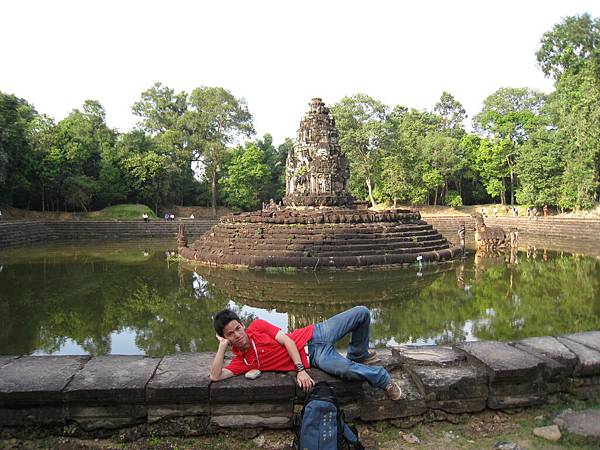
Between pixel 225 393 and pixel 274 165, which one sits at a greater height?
pixel 274 165

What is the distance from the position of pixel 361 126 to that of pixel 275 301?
29.7 m

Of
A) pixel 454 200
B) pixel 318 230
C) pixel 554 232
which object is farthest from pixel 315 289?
pixel 454 200

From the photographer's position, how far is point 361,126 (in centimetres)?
3656

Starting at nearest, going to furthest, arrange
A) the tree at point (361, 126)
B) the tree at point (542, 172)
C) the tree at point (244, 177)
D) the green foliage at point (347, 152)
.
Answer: the green foliage at point (347, 152) → the tree at point (542, 172) → the tree at point (361, 126) → the tree at point (244, 177)

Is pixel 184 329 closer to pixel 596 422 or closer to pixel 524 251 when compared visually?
pixel 596 422

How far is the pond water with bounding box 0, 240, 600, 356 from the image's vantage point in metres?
6.36

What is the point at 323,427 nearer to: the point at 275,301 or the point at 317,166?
the point at 275,301

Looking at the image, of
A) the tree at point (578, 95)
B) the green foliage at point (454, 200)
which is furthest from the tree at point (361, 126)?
the tree at point (578, 95)

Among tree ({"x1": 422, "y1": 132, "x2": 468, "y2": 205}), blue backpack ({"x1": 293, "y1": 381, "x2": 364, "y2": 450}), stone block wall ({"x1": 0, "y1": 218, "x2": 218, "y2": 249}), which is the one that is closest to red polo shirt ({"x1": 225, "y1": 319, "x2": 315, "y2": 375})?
blue backpack ({"x1": 293, "y1": 381, "x2": 364, "y2": 450})

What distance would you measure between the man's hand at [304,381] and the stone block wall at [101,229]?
23552mm

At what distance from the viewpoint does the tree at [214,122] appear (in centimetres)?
3850

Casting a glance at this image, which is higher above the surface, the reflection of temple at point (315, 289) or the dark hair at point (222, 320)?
the dark hair at point (222, 320)

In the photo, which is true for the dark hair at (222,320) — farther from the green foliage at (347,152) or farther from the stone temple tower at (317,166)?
the green foliage at (347,152)

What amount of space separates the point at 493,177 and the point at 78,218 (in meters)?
33.1
